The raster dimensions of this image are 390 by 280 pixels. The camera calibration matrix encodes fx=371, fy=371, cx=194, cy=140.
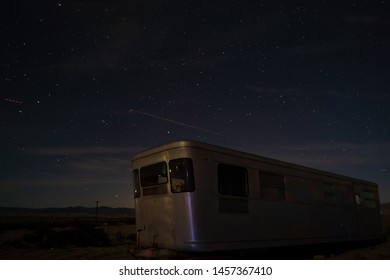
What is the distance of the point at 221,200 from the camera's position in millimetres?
7281

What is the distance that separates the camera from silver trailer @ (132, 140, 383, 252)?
699cm

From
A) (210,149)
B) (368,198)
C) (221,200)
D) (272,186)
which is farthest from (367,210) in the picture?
(210,149)

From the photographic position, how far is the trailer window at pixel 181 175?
23.1ft

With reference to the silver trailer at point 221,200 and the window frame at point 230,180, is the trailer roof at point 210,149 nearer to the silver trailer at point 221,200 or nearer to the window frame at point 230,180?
the silver trailer at point 221,200

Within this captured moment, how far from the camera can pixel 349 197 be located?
11.9 meters

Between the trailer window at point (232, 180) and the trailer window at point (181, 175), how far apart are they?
0.67 meters

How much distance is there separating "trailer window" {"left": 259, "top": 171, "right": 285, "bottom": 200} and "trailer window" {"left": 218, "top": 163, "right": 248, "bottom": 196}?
63 centimetres

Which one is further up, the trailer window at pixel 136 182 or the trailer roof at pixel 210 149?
the trailer roof at pixel 210 149

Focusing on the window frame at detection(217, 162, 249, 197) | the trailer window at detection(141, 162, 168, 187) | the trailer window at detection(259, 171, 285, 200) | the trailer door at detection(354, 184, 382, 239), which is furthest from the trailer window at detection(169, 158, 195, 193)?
the trailer door at detection(354, 184, 382, 239)

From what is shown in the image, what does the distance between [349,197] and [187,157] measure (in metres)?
7.17

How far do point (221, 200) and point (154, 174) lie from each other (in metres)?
1.62

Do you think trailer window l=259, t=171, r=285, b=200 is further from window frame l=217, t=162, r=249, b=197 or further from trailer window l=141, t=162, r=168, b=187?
trailer window l=141, t=162, r=168, b=187

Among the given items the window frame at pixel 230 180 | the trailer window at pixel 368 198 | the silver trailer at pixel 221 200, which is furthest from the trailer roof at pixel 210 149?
the trailer window at pixel 368 198
